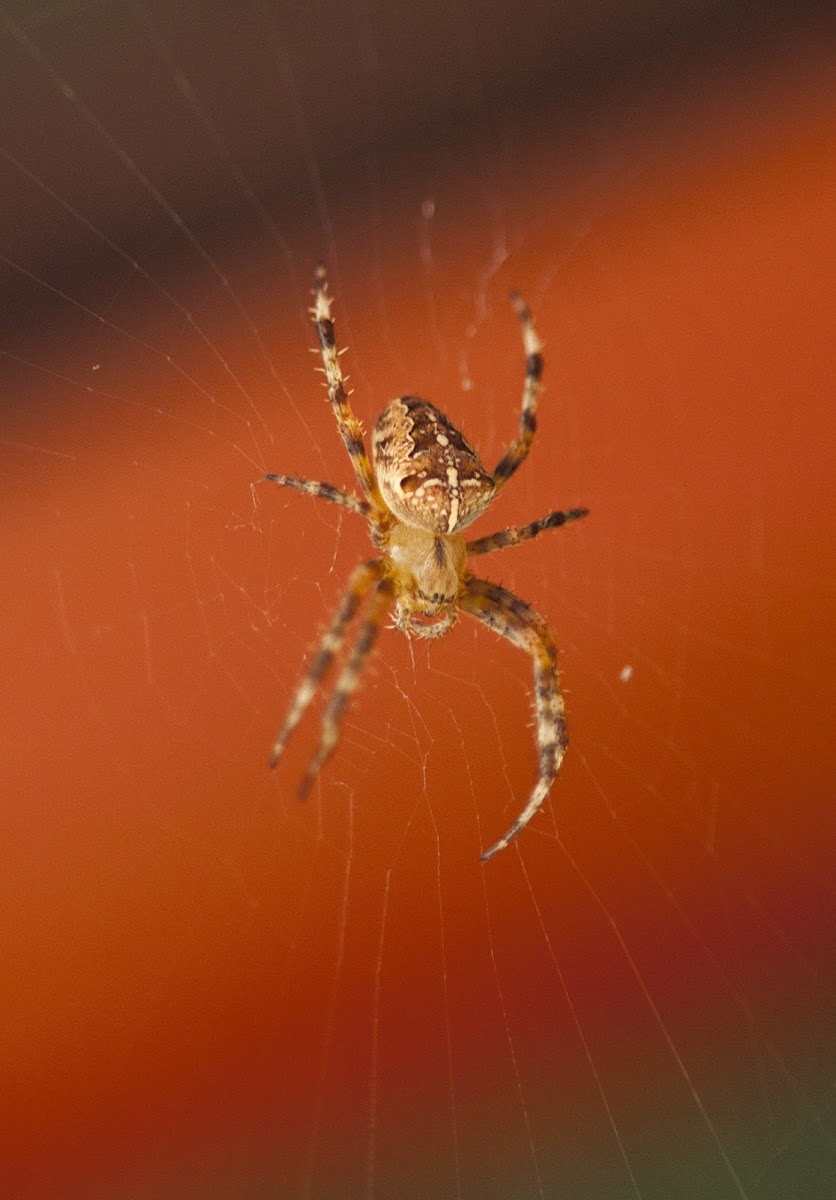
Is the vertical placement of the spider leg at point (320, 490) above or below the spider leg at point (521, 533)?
above

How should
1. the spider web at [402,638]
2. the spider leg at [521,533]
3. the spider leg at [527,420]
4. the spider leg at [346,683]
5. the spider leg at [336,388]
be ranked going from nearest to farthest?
the spider leg at [346,683], the spider leg at [336,388], the spider leg at [521,533], the spider leg at [527,420], the spider web at [402,638]

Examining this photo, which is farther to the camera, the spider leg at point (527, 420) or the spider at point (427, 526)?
the spider leg at point (527, 420)

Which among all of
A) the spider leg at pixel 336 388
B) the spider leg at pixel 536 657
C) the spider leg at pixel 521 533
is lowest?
the spider leg at pixel 536 657

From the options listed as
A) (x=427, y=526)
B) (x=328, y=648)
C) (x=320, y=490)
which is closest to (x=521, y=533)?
(x=427, y=526)

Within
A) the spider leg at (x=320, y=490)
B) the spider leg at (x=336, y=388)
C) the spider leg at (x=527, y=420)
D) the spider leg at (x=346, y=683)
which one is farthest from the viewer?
the spider leg at (x=527, y=420)

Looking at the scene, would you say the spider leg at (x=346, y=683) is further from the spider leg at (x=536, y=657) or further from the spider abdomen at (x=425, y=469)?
the spider leg at (x=536, y=657)

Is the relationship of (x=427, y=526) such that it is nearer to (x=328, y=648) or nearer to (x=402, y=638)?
(x=328, y=648)

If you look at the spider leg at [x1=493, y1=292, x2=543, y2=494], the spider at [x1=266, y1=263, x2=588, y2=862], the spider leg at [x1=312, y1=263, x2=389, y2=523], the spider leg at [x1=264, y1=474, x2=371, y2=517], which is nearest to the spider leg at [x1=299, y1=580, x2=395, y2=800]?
the spider at [x1=266, y1=263, x2=588, y2=862]

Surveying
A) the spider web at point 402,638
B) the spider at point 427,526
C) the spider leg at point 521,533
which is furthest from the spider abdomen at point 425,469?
the spider web at point 402,638
